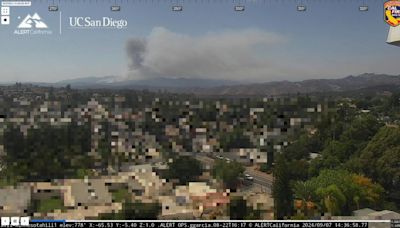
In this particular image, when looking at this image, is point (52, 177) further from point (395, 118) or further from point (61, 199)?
point (395, 118)

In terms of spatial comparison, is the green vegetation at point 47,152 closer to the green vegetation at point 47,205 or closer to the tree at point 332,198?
the green vegetation at point 47,205

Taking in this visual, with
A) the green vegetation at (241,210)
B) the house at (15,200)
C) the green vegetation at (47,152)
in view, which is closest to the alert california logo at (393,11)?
the green vegetation at (241,210)

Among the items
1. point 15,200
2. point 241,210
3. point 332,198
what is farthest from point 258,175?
point 15,200

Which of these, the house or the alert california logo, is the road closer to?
the house

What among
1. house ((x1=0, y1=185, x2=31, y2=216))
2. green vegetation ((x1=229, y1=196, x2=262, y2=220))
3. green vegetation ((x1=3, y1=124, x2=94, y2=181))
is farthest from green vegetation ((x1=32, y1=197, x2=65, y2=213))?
green vegetation ((x1=229, y1=196, x2=262, y2=220))

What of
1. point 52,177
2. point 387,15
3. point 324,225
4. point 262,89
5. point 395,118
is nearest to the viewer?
point 324,225

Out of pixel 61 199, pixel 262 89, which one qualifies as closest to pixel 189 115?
pixel 262 89

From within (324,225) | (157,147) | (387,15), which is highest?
(387,15)

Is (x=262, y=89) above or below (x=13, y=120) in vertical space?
above
